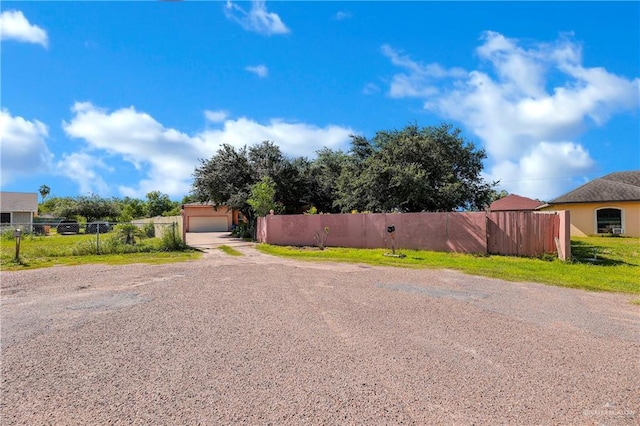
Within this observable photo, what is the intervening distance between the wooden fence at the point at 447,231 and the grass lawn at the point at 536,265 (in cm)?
68

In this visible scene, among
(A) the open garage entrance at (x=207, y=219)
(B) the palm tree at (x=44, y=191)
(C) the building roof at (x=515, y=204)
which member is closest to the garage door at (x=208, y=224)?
(A) the open garage entrance at (x=207, y=219)

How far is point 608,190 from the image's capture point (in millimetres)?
26391

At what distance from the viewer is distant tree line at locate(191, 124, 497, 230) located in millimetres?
21516

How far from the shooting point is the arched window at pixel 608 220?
83.8 feet

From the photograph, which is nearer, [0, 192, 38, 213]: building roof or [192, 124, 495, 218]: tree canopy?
[192, 124, 495, 218]: tree canopy

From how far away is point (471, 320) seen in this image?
5.95 m

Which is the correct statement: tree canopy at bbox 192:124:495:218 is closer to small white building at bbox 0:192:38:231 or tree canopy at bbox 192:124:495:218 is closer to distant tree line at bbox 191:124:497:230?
distant tree line at bbox 191:124:497:230

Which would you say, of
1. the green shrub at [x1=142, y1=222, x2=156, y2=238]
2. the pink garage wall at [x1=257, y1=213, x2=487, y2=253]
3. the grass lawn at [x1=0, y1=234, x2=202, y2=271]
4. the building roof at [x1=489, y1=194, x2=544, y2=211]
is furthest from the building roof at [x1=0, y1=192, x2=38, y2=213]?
the building roof at [x1=489, y1=194, x2=544, y2=211]

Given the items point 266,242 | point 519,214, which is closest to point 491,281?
point 519,214

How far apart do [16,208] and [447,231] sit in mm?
45406

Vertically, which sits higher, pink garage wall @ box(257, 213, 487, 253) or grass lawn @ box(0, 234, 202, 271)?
pink garage wall @ box(257, 213, 487, 253)

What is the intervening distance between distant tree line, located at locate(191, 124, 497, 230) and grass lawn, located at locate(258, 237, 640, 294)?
596 cm

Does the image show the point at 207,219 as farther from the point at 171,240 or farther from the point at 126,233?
the point at 171,240

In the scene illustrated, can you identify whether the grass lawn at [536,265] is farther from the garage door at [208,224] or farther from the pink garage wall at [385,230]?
Result: the garage door at [208,224]
